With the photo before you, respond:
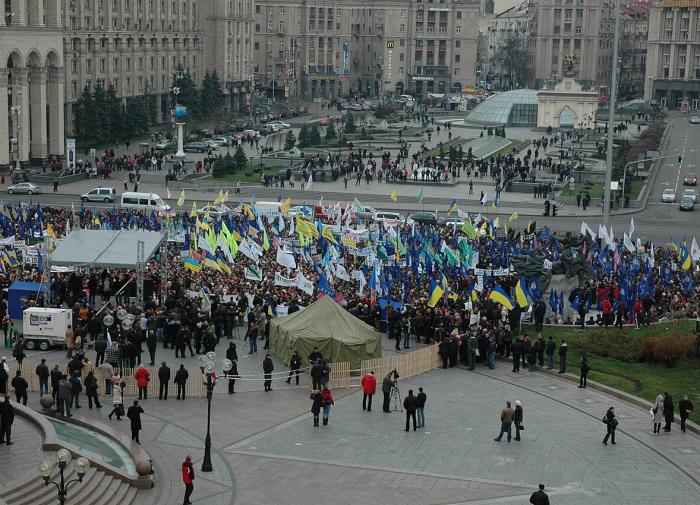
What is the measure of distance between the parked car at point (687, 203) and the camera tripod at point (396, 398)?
4126 centimetres

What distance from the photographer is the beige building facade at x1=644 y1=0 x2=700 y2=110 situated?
147875mm

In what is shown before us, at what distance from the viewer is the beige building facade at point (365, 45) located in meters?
146

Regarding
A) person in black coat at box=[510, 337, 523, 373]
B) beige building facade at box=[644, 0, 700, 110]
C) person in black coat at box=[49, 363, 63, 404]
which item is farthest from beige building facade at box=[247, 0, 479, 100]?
person in black coat at box=[49, 363, 63, 404]

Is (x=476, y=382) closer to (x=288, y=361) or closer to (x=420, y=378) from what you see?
(x=420, y=378)

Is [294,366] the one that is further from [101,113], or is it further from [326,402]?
[101,113]

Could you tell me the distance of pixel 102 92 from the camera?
88.2 meters

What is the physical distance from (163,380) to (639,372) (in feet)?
40.8

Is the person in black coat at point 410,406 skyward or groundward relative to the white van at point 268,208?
groundward

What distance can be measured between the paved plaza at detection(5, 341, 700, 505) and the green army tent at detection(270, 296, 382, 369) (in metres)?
1.03

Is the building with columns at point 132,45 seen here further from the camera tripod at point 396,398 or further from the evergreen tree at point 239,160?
the camera tripod at point 396,398

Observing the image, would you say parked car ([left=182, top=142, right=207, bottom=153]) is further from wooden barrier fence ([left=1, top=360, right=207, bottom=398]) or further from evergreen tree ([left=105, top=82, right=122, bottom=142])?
wooden barrier fence ([left=1, top=360, right=207, bottom=398])

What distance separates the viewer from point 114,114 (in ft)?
295

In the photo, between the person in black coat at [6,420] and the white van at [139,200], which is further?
the white van at [139,200]

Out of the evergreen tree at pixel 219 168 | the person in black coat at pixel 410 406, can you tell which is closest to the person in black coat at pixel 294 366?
the person in black coat at pixel 410 406
